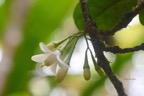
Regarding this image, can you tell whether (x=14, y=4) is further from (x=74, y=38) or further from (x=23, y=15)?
(x=74, y=38)

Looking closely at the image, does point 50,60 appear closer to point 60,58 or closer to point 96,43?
point 60,58

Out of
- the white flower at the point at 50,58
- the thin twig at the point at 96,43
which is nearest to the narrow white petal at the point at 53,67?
the white flower at the point at 50,58

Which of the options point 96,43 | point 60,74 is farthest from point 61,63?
point 96,43

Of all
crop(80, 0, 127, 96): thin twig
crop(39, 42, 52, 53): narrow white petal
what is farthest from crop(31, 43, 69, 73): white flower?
crop(80, 0, 127, 96): thin twig

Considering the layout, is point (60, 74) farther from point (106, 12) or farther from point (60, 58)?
point (106, 12)

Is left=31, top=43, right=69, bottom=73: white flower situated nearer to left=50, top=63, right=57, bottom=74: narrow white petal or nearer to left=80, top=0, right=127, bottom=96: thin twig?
left=50, top=63, right=57, bottom=74: narrow white petal

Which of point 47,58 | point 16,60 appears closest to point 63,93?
point 16,60

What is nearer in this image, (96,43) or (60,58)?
(96,43)

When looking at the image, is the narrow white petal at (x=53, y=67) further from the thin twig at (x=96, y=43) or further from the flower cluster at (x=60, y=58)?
the thin twig at (x=96, y=43)
